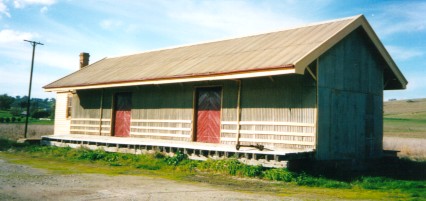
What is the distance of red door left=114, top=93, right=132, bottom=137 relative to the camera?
19234 millimetres

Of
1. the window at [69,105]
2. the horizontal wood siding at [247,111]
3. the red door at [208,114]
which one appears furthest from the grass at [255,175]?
the window at [69,105]

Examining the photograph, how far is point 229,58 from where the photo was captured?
15.2 meters

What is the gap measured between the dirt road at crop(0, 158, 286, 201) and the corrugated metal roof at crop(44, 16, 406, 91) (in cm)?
446

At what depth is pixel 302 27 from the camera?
16172 mm

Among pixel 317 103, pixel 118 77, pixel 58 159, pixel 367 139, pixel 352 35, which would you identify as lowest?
pixel 58 159

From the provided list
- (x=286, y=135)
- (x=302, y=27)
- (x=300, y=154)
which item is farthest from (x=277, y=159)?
(x=302, y=27)

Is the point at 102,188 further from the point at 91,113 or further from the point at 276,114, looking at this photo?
the point at 91,113

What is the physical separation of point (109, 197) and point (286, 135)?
6.75 meters

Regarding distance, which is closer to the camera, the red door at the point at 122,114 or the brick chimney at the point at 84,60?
the red door at the point at 122,114

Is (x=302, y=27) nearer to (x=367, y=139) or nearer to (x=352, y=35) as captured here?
(x=352, y=35)

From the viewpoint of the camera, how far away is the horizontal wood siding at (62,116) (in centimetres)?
2358

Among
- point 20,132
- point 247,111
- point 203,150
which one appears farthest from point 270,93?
point 20,132

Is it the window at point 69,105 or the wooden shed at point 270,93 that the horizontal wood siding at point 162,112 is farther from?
the window at point 69,105

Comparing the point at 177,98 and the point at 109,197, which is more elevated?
the point at 177,98
